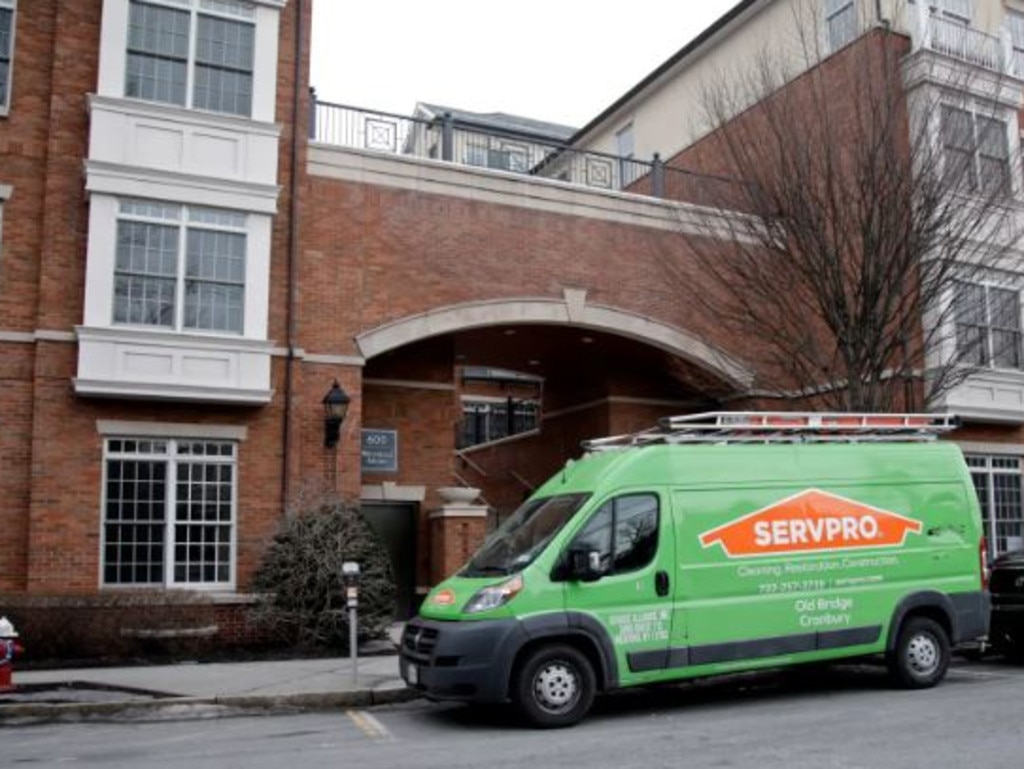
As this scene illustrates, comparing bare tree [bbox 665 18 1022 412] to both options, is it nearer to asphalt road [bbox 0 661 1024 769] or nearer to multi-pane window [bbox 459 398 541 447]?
asphalt road [bbox 0 661 1024 769]

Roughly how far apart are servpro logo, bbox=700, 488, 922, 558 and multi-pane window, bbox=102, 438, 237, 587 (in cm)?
804

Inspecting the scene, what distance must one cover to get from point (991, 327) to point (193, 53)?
550 inches

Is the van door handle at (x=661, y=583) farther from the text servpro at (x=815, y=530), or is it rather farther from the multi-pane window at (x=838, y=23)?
the multi-pane window at (x=838, y=23)

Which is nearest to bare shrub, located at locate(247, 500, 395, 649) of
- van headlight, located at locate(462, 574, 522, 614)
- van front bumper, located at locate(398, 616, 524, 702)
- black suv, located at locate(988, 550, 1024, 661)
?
van front bumper, located at locate(398, 616, 524, 702)

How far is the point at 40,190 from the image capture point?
48.8 feet

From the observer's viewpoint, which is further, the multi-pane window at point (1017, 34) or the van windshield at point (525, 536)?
the multi-pane window at point (1017, 34)

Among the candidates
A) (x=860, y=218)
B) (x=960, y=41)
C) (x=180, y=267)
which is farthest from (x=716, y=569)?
(x=960, y=41)

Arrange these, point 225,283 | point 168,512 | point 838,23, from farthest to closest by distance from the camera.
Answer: point 838,23 < point 225,283 < point 168,512

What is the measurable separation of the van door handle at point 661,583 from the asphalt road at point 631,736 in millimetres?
1118

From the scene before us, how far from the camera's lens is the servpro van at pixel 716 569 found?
905 cm

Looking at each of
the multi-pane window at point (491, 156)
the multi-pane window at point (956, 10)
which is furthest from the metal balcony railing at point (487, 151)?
the multi-pane window at point (956, 10)

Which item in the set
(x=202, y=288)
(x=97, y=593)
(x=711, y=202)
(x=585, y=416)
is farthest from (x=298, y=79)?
(x=585, y=416)

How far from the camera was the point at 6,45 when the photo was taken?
15.1m

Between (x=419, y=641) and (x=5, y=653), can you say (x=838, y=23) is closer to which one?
(x=419, y=641)
